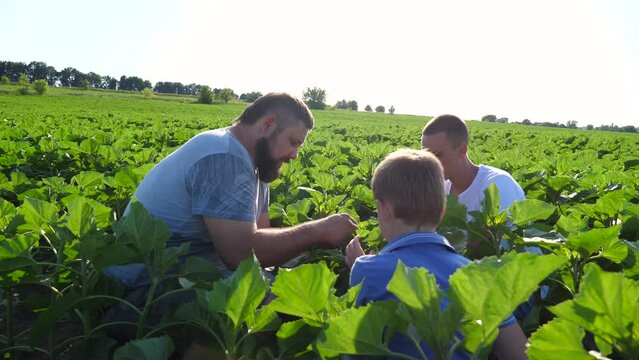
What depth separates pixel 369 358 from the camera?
1.51m

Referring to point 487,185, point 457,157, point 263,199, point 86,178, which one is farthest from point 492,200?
point 86,178

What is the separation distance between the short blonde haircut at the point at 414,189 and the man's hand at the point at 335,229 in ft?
2.64

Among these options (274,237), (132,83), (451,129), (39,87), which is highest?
(132,83)

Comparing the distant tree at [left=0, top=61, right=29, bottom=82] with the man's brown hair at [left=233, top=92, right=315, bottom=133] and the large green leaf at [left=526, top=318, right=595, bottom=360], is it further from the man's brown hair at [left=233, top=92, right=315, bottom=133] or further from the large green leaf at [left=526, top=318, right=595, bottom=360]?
the large green leaf at [left=526, top=318, right=595, bottom=360]

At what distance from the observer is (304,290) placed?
1260mm

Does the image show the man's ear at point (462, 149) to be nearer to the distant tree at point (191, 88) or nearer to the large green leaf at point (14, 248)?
the large green leaf at point (14, 248)

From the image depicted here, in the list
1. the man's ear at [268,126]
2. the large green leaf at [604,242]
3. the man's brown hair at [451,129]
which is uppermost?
the man's brown hair at [451,129]

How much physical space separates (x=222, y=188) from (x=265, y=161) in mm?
478

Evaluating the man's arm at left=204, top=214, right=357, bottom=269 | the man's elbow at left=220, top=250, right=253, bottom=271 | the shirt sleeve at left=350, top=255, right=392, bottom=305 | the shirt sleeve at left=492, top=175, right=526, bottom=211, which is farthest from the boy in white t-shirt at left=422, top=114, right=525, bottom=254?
the shirt sleeve at left=350, top=255, right=392, bottom=305

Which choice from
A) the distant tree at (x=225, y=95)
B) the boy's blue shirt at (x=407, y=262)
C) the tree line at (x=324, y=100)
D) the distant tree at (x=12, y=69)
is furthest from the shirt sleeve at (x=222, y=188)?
the distant tree at (x=12, y=69)

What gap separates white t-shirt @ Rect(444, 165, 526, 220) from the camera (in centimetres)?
343

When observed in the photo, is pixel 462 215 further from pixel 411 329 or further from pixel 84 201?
pixel 84 201

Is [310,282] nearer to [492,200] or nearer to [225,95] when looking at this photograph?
[492,200]

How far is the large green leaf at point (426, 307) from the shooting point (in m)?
1.12
